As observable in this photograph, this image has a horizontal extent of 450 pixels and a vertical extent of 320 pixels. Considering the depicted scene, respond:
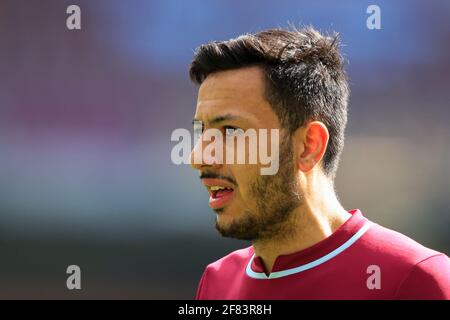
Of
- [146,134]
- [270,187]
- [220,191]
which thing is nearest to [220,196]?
[220,191]

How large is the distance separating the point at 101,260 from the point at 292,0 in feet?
7.52

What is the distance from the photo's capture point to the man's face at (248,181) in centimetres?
162

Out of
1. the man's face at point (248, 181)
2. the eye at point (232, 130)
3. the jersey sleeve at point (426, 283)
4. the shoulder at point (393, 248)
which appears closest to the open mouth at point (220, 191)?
the man's face at point (248, 181)

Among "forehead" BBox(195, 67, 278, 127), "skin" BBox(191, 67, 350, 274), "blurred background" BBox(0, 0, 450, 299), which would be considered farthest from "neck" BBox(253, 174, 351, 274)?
"blurred background" BBox(0, 0, 450, 299)

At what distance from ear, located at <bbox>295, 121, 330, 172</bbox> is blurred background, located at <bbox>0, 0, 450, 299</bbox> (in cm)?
266

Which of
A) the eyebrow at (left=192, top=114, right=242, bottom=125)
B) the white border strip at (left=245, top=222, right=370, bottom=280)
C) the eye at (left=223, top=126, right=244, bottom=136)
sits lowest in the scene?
the white border strip at (left=245, top=222, right=370, bottom=280)

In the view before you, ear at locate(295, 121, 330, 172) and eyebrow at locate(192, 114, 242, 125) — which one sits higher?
eyebrow at locate(192, 114, 242, 125)

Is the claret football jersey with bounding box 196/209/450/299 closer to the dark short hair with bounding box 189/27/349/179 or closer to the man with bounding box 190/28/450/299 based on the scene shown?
the man with bounding box 190/28/450/299

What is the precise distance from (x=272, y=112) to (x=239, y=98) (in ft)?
0.31

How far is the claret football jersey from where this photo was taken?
1.44m

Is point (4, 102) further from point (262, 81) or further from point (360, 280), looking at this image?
point (360, 280)

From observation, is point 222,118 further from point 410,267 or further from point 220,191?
point 410,267
